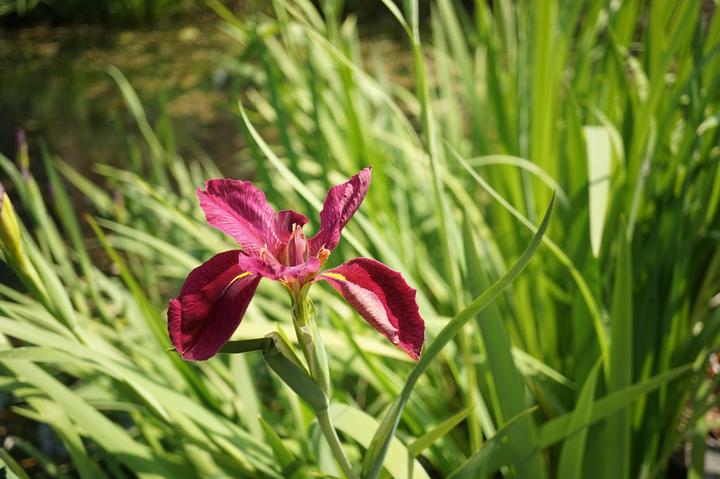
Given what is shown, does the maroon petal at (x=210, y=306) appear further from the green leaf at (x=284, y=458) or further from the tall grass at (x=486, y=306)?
the green leaf at (x=284, y=458)

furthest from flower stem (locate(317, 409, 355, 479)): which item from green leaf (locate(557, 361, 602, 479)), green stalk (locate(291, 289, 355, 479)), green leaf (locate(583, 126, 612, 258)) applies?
green leaf (locate(583, 126, 612, 258))

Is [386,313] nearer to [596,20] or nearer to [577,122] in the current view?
[577,122]

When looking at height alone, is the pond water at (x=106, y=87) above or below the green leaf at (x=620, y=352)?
above

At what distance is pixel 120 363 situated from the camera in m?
0.68

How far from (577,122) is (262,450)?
63cm

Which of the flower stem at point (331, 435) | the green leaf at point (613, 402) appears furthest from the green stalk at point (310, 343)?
the green leaf at point (613, 402)

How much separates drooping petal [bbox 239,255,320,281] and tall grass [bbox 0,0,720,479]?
0.10 metres

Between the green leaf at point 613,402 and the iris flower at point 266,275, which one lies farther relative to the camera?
the green leaf at point 613,402

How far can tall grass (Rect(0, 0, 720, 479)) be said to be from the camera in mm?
657

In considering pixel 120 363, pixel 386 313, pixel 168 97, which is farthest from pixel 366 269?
pixel 168 97

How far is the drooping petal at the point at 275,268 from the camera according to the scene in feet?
1.28

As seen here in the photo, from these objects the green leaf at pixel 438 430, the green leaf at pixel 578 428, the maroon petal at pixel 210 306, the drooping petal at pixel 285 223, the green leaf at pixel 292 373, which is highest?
the drooping petal at pixel 285 223

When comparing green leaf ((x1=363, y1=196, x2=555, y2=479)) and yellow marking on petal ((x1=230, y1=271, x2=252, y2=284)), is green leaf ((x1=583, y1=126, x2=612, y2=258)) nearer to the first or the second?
green leaf ((x1=363, y1=196, x2=555, y2=479))

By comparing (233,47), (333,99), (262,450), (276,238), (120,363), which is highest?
(233,47)
